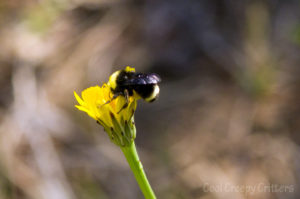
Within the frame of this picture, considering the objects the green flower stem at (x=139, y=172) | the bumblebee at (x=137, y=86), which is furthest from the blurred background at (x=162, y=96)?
the bumblebee at (x=137, y=86)

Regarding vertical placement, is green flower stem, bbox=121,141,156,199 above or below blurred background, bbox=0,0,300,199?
below

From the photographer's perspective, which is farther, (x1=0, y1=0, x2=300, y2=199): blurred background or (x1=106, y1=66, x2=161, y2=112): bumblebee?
(x1=0, y1=0, x2=300, y2=199): blurred background

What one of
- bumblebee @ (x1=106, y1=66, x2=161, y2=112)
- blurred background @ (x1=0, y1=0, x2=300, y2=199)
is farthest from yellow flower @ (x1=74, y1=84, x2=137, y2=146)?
blurred background @ (x1=0, y1=0, x2=300, y2=199)

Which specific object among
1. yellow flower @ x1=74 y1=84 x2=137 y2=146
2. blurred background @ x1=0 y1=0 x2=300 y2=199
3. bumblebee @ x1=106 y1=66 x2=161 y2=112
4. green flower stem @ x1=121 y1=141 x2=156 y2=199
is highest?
blurred background @ x1=0 y1=0 x2=300 y2=199

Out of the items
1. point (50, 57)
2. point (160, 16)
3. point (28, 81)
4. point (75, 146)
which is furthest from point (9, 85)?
point (160, 16)

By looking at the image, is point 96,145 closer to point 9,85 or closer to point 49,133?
point 49,133

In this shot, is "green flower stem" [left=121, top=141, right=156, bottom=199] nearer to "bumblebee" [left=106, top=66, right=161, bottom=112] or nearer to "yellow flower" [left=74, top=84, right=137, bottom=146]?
"yellow flower" [left=74, top=84, right=137, bottom=146]

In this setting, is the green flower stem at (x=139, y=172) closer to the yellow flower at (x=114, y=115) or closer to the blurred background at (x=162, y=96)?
the yellow flower at (x=114, y=115)
